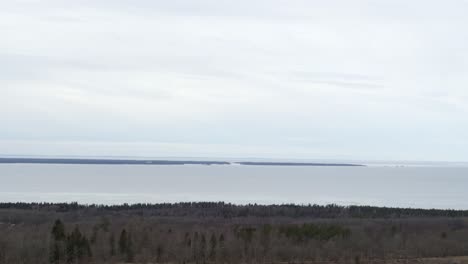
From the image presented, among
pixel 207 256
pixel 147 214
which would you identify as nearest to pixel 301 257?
pixel 207 256

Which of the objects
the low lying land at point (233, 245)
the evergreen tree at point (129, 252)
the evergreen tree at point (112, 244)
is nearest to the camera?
the low lying land at point (233, 245)

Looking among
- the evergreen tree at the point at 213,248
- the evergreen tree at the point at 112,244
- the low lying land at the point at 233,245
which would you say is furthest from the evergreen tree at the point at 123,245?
the evergreen tree at the point at 213,248

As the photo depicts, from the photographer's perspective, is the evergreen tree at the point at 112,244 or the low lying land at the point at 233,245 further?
the evergreen tree at the point at 112,244

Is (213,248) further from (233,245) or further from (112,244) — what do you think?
(112,244)

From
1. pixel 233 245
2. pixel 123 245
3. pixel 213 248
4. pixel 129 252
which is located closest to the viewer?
pixel 129 252

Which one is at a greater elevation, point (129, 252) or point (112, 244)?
point (112, 244)

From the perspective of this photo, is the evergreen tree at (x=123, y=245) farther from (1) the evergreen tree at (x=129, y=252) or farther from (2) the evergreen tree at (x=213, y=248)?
(2) the evergreen tree at (x=213, y=248)

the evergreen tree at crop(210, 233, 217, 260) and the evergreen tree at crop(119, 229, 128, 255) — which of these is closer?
the evergreen tree at crop(210, 233, 217, 260)

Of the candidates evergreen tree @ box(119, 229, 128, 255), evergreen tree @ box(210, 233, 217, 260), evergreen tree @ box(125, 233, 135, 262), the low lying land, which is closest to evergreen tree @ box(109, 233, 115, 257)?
the low lying land

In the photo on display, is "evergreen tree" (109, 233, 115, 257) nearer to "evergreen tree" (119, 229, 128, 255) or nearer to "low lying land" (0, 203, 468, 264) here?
"low lying land" (0, 203, 468, 264)

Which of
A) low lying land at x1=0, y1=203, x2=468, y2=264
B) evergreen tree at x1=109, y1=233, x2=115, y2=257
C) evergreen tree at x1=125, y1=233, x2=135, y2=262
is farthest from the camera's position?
evergreen tree at x1=109, y1=233, x2=115, y2=257

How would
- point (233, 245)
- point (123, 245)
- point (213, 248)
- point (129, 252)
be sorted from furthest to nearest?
point (233, 245) → point (213, 248) → point (123, 245) → point (129, 252)

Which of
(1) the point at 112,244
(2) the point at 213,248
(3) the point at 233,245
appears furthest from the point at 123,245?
(3) the point at 233,245
